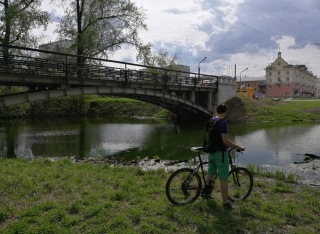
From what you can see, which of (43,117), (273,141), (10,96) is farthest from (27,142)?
(43,117)

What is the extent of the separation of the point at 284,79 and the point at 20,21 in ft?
290

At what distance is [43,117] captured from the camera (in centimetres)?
4662

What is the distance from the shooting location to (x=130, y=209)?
18.7ft

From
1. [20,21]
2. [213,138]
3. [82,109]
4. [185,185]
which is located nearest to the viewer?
[213,138]

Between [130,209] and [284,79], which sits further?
[284,79]

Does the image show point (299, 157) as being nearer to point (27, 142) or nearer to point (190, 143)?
point (190, 143)

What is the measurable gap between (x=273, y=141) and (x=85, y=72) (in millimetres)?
13820

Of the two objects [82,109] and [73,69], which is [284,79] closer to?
[82,109]

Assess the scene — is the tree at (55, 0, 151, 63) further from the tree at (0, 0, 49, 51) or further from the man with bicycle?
the man with bicycle

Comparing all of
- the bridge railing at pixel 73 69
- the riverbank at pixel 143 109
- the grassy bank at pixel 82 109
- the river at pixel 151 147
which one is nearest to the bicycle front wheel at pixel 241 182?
the river at pixel 151 147

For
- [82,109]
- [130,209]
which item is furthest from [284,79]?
[130,209]

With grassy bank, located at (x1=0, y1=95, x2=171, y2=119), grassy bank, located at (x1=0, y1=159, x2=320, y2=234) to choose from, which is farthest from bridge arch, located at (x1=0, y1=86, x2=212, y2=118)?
grassy bank, located at (x1=0, y1=95, x2=171, y2=119)

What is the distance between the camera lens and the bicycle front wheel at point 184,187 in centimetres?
608

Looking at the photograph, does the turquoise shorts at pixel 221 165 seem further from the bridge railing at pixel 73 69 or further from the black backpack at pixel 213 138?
the bridge railing at pixel 73 69
